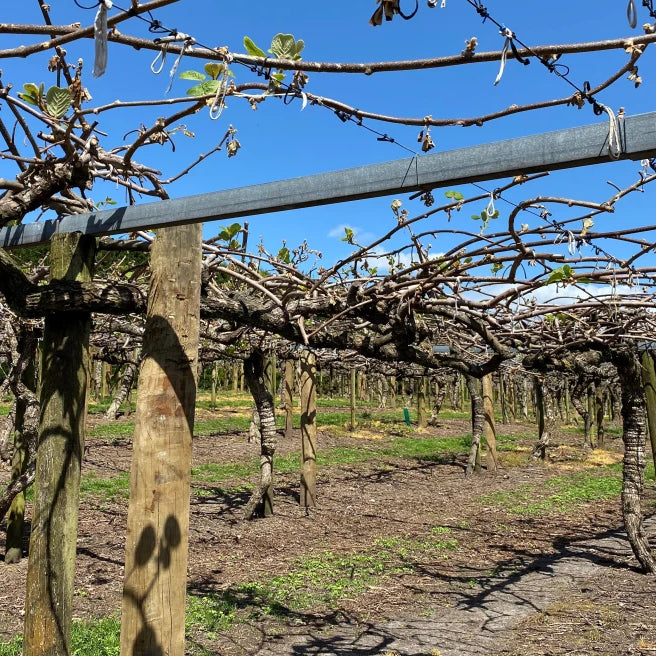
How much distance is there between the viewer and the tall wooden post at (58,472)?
8.66 ft

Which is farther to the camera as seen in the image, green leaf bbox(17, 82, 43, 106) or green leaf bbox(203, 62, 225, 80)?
green leaf bbox(17, 82, 43, 106)

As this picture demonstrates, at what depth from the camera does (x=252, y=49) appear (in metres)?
1.75

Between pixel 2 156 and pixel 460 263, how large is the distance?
8.69ft

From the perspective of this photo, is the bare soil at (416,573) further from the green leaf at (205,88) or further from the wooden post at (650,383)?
the green leaf at (205,88)

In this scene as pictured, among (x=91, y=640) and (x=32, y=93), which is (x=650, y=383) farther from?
(x=32, y=93)

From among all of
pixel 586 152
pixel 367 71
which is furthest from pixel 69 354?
pixel 586 152

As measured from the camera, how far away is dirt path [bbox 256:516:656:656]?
4426 mm

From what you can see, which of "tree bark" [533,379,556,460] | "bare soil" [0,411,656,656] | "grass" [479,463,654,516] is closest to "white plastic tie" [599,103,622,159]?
"bare soil" [0,411,656,656]

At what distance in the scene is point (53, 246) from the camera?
9.39 feet

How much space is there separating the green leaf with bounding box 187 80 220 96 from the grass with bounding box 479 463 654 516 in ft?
31.1

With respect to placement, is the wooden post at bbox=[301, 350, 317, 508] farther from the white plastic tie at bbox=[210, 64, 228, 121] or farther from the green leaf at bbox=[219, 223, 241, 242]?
the white plastic tie at bbox=[210, 64, 228, 121]

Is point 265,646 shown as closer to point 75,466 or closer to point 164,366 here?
point 75,466

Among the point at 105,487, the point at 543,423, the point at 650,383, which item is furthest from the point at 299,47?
the point at 543,423

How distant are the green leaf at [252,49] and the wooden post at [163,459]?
1054 mm
